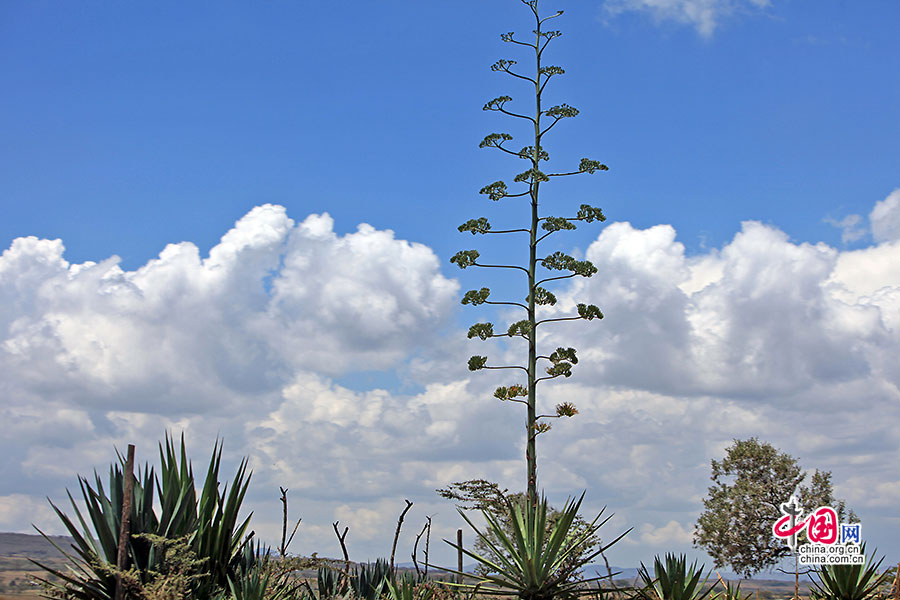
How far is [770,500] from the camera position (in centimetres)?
3119

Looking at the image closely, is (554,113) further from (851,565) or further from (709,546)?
(709,546)

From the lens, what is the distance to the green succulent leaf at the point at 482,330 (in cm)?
1570

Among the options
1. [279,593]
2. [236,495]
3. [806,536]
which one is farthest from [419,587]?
[806,536]

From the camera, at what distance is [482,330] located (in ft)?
51.7

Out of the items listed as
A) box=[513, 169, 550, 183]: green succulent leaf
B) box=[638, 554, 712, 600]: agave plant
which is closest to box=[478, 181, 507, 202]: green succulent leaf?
box=[513, 169, 550, 183]: green succulent leaf

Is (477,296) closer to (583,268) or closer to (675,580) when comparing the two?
(583,268)

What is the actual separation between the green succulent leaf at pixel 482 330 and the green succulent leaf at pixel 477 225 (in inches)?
70.6

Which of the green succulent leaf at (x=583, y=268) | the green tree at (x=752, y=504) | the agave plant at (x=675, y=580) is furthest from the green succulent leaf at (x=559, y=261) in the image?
the green tree at (x=752, y=504)

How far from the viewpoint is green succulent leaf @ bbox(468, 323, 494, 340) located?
1570 centimetres

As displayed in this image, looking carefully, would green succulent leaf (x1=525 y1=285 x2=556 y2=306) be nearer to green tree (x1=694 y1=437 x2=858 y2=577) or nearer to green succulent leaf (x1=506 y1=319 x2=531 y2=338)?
green succulent leaf (x1=506 y1=319 x2=531 y2=338)

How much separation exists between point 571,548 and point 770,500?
Result: 80.7 feet

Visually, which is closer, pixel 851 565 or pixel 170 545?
pixel 170 545

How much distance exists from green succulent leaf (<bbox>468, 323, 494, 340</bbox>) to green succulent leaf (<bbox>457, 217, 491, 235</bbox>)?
1.79 meters

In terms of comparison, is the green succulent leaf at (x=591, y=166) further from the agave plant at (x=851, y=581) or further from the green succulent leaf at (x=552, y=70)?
the agave plant at (x=851, y=581)
